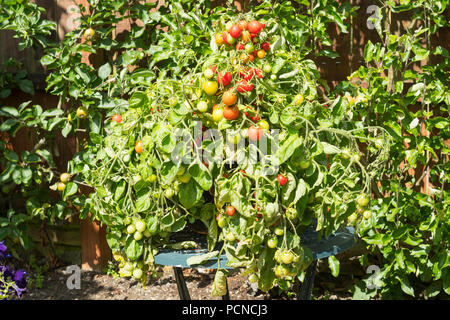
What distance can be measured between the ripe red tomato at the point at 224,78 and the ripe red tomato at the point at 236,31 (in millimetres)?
102

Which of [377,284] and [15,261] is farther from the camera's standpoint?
[15,261]

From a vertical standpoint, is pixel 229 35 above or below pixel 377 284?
above

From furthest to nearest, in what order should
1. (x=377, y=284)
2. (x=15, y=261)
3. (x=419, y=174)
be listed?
1. (x=15, y=261)
2. (x=419, y=174)
3. (x=377, y=284)

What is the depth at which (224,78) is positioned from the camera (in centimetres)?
110

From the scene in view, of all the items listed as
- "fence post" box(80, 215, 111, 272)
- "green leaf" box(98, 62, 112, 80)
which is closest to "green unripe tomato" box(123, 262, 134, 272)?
"green leaf" box(98, 62, 112, 80)

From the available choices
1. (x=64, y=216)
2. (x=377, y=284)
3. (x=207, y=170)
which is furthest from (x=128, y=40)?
(x=377, y=284)

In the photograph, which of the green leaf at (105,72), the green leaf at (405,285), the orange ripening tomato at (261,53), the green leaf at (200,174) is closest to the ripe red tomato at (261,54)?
the orange ripening tomato at (261,53)

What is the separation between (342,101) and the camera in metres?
1.34

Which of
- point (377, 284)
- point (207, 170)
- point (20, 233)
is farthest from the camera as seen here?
point (20, 233)

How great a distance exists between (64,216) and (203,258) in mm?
1529

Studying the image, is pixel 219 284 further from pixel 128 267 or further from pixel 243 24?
pixel 243 24

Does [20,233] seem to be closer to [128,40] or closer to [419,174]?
[128,40]

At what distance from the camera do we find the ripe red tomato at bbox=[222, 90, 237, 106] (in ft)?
3.55

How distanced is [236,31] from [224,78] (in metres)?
0.12
